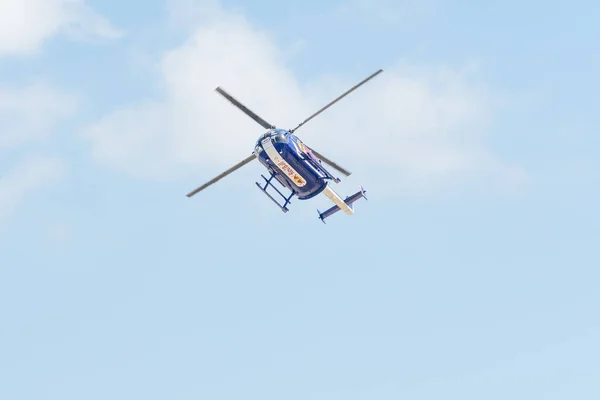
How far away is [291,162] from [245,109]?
504 cm

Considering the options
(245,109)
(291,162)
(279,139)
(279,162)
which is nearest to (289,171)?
(291,162)

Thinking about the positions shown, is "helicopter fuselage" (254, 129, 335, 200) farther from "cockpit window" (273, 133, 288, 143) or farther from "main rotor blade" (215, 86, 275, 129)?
"main rotor blade" (215, 86, 275, 129)

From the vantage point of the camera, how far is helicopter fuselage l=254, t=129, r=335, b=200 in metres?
84.6

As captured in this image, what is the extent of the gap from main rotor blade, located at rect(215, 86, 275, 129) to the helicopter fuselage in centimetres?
154

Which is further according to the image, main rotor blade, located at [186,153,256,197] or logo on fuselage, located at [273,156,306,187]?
main rotor blade, located at [186,153,256,197]

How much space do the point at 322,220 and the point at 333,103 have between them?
9621mm

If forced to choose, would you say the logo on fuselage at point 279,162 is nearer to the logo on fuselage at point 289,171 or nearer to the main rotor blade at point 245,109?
the logo on fuselage at point 289,171

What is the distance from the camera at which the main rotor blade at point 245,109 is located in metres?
85.2

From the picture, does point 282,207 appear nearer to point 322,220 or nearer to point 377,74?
point 322,220

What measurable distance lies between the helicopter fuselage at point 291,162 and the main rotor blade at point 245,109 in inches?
60.5

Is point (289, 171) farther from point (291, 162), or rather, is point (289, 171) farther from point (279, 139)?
point (279, 139)

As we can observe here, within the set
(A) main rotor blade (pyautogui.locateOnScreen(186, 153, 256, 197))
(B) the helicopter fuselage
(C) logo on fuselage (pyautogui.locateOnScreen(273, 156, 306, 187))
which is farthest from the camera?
(A) main rotor blade (pyautogui.locateOnScreen(186, 153, 256, 197))

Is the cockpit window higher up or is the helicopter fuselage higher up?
the cockpit window

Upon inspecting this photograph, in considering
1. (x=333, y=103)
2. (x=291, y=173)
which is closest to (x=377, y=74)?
(x=333, y=103)
